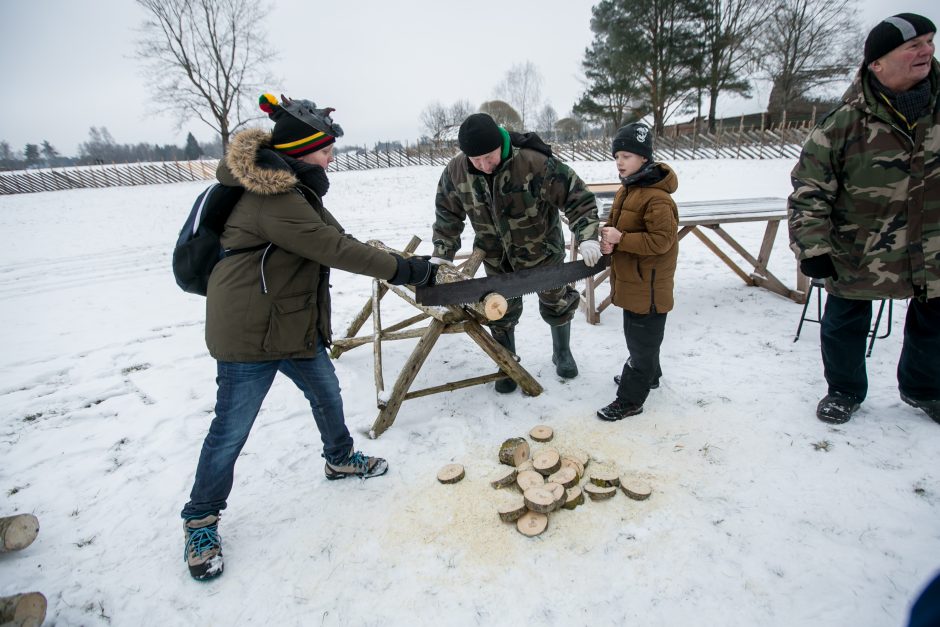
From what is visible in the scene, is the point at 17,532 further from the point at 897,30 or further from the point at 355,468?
the point at 897,30

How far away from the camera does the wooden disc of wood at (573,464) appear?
2.60 meters

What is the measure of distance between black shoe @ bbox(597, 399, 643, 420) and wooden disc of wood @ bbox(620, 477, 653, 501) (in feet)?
2.04

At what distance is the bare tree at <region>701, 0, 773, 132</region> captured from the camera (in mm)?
25761

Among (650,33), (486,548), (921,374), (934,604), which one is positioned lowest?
(486,548)

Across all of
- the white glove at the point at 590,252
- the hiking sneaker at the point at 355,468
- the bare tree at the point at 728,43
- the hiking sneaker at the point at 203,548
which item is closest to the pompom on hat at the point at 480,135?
the white glove at the point at 590,252

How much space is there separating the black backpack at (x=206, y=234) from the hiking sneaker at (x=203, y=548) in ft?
3.88

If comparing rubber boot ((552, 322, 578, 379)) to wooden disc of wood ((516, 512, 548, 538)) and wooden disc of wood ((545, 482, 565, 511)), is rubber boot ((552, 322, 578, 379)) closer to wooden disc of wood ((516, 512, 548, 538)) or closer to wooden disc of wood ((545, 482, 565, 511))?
wooden disc of wood ((545, 482, 565, 511))

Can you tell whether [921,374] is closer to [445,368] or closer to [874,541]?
[874,541]

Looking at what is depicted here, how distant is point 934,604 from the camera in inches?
27.3

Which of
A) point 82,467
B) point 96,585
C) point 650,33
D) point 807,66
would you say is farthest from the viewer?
point 807,66

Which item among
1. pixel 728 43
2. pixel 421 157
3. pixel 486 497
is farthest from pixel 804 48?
pixel 486 497

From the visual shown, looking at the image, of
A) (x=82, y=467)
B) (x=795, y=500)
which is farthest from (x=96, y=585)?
(x=795, y=500)

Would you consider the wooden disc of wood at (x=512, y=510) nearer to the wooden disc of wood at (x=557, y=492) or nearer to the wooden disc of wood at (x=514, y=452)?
the wooden disc of wood at (x=557, y=492)

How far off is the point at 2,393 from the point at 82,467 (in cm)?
173
